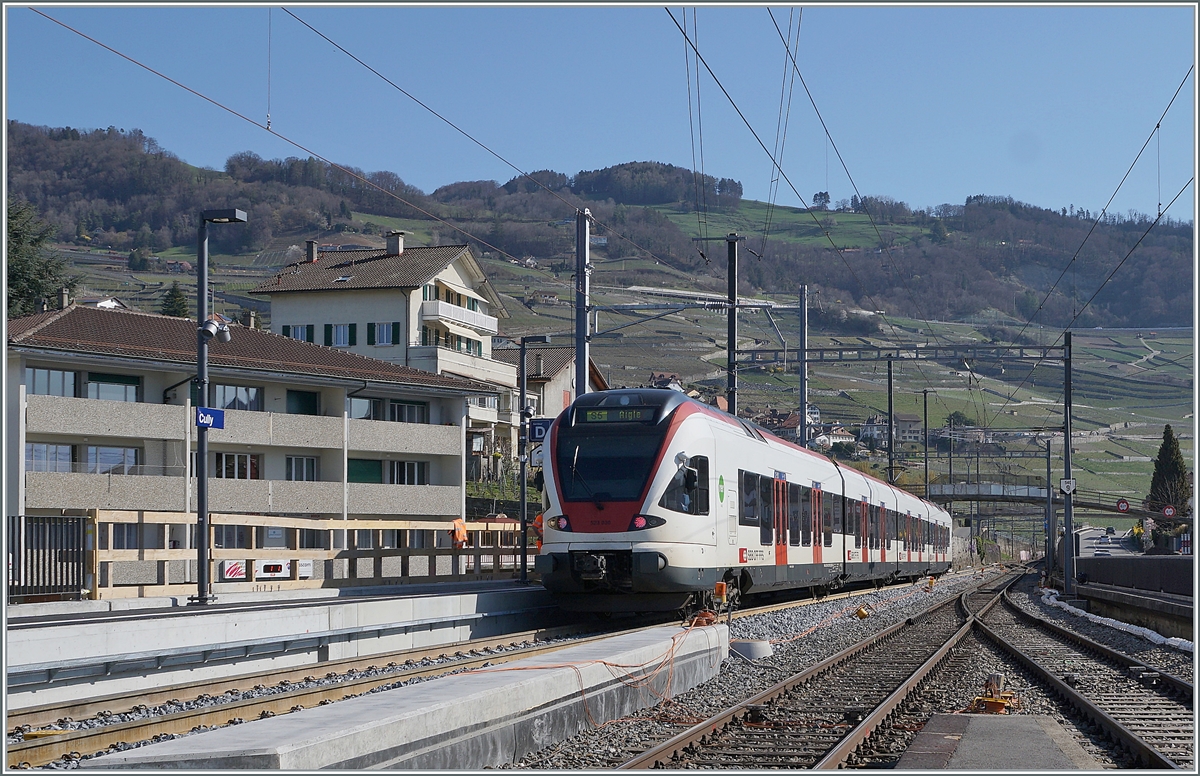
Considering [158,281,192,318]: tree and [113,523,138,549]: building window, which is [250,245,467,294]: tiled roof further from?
[113,523,138,549]: building window

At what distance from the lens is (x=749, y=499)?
22.2m

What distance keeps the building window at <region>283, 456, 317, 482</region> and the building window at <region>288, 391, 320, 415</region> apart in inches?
65.0

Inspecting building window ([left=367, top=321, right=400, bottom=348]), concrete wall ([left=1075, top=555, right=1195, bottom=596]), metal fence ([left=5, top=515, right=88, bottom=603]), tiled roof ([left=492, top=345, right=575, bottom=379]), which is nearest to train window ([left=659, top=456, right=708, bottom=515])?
concrete wall ([left=1075, top=555, right=1195, bottom=596])

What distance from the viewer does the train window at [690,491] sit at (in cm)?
1908

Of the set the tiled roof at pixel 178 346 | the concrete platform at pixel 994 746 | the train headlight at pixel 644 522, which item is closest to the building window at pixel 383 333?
the tiled roof at pixel 178 346

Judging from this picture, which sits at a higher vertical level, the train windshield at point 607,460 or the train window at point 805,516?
the train windshield at point 607,460

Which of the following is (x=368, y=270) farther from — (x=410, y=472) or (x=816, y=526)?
(x=816, y=526)

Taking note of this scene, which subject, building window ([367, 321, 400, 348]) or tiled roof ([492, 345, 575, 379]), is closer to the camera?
building window ([367, 321, 400, 348])

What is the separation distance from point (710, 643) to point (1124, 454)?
3992 inches

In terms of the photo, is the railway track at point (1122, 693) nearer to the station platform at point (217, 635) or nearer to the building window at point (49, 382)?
the station platform at point (217, 635)

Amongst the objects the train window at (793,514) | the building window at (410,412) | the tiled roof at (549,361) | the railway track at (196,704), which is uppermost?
Answer: the tiled roof at (549,361)

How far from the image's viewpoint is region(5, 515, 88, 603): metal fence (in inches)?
759

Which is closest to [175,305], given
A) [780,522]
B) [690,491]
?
[780,522]

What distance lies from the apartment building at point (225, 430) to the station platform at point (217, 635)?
47.4 feet
